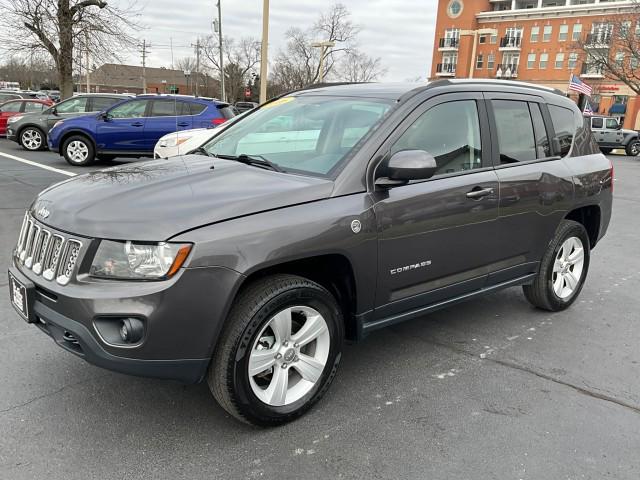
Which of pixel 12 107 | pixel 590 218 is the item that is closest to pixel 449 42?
pixel 12 107

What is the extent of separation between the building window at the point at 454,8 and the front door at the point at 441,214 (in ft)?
250

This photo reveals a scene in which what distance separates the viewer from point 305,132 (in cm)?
358

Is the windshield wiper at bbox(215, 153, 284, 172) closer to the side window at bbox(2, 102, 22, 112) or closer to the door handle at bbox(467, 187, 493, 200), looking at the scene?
the door handle at bbox(467, 187, 493, 200)

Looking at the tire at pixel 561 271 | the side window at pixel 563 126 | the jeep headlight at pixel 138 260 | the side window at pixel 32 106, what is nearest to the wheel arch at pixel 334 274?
the jeep headlight at pixel 138 260

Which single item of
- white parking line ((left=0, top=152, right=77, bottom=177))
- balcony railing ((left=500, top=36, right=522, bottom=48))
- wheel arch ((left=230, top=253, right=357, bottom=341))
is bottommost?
white parking line ((left=0, top=152, right=77, bottom=177))

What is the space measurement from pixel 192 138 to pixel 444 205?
7.38m

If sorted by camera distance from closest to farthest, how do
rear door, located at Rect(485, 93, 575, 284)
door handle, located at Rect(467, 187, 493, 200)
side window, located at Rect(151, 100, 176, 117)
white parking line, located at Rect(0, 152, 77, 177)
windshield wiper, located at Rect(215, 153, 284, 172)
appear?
windshield wiper, located at Rect(215, 153, 284, 172), door handle, located at Rect(467, 187, 493, 200), rear door, located at Rect(485, 93, 575, 284), white parking line, located at Rect(0, 152, 77, 177), side window, located at Rect(151, 100, 176, 117)

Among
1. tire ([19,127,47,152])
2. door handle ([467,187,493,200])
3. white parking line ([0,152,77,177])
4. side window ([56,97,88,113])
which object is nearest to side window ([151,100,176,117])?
white parking line ([0,152,77,177])

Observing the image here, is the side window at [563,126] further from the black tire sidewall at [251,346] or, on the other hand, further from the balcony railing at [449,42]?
the balcony railing at [449,42]

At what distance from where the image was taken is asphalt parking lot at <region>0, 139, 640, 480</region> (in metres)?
2.55

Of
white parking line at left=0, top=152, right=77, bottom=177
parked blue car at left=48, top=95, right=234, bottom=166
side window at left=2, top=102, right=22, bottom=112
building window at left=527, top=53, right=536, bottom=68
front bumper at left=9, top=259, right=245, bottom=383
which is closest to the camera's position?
front bumper at left=9, top=259, right=245, bottom=383

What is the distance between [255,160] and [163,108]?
33.8 ft

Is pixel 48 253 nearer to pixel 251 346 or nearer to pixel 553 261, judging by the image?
pixel 251 346

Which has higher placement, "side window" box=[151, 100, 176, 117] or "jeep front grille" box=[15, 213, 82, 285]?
"side window" box=[151, 100, 176, 117]
